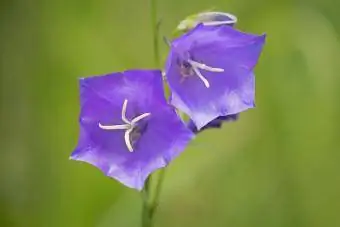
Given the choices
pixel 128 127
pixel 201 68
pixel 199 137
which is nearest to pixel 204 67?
pixel 201 68

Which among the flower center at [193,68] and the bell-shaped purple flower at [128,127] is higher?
the flower center at [193,68]

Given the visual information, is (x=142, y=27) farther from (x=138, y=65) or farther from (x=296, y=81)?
(x=296, y=81)

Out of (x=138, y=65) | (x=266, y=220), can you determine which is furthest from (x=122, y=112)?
(x=138, y=65)

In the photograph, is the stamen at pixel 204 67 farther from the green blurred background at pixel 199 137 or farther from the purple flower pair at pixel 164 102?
the green blurred background at pixel 199 137

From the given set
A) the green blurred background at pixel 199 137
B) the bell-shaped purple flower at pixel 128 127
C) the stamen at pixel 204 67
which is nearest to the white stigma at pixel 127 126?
the bell-shaped purple flower at pixel 128 127

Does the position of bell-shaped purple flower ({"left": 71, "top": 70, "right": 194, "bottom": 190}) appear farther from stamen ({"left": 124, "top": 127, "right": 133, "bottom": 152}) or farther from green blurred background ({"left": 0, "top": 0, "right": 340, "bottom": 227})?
green blurred background ({"left": 0, "top": 0, "right": 340, "bottom": 227})

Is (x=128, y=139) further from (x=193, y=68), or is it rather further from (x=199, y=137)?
(x=199, y=137)
